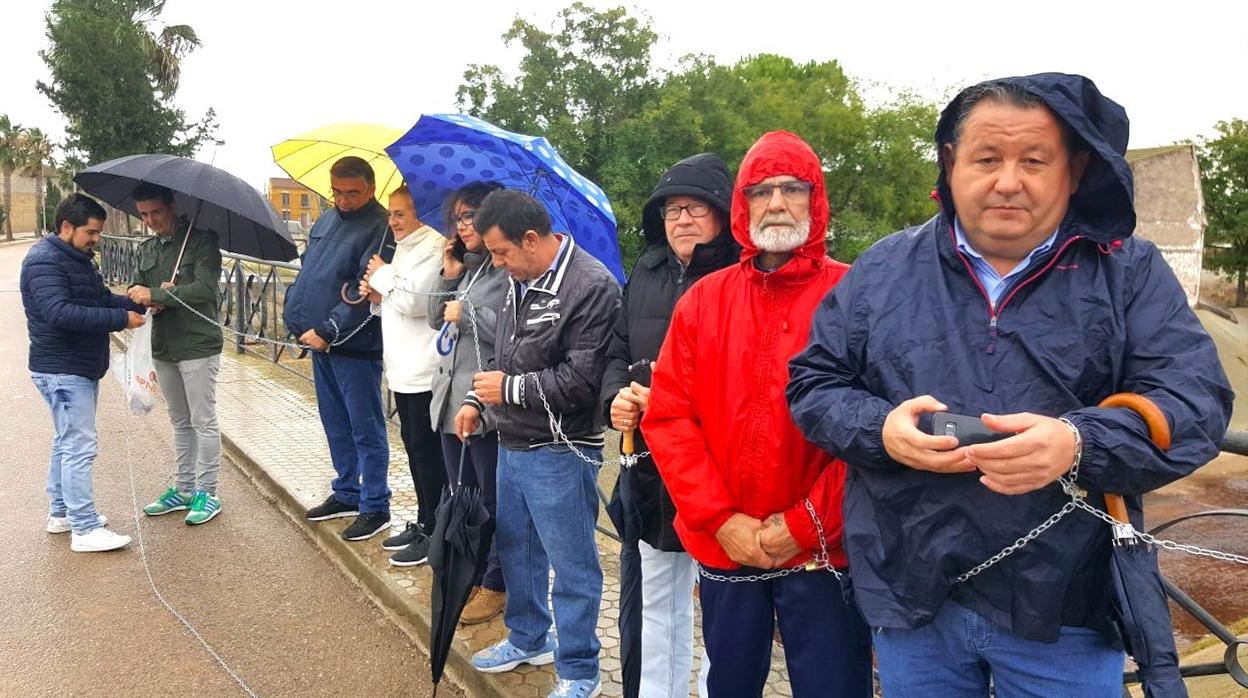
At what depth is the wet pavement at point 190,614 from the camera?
127 inches

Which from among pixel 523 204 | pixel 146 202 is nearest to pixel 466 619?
pixel 523 204

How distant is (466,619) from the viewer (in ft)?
11.4

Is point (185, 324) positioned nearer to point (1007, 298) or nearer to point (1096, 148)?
point (1007, 298)

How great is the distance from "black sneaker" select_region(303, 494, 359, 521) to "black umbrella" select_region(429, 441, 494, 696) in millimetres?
1968

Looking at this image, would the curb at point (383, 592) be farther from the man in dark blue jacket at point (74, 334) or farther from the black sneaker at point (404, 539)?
the man in dark blue jacket at point (74, 334)

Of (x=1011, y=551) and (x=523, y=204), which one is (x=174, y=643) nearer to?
(x=523, y=204)

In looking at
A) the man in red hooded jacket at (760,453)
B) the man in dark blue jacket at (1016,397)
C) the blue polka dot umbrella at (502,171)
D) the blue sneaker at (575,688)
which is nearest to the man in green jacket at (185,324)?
the blue polka dot umbrella at (502,171)

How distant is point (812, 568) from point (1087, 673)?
606 mm

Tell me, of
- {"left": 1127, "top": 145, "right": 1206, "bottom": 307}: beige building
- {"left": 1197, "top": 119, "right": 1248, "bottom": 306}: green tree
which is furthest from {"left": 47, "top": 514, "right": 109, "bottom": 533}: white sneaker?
{"left": 1197, "top": 119, "right": 1248, "bottom": 306}: green tree

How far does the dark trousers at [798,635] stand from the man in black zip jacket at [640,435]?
1.13ft

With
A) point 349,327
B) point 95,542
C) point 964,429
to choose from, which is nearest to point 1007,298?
point 964,429

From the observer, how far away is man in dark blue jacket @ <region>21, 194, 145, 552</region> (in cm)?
424

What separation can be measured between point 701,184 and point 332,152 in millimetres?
2753

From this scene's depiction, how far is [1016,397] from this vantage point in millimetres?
1543
